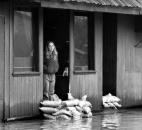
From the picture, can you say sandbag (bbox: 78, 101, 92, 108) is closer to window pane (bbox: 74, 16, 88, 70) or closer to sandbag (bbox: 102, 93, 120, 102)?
window pane (bbox: 74, 16, 88, 70)

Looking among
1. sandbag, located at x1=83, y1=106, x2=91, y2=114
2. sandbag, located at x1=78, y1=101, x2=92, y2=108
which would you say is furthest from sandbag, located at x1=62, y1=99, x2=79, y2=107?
sandbag, located at x1=83, y1=106, x2=91, y2=114

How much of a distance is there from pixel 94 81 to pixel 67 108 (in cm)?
190

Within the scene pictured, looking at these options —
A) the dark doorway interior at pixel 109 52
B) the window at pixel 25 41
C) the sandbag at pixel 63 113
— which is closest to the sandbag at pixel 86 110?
the sandbag at pixel 63 113

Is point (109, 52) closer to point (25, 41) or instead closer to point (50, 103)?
point (50, 103)

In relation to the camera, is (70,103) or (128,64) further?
(128,64)

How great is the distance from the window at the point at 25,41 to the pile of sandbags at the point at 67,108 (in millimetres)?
1088

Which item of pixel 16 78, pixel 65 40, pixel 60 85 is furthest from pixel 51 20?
pixel 16 78

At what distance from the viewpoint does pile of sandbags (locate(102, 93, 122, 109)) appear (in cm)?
1830

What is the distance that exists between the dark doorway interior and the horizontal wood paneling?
3872 mm

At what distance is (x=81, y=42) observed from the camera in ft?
57.9

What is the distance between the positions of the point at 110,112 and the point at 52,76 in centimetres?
277

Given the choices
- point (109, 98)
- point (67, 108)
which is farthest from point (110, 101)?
point (67, 108)

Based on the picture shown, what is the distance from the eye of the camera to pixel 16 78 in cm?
1532

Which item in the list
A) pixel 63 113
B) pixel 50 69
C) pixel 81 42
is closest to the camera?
pixel 63 113
